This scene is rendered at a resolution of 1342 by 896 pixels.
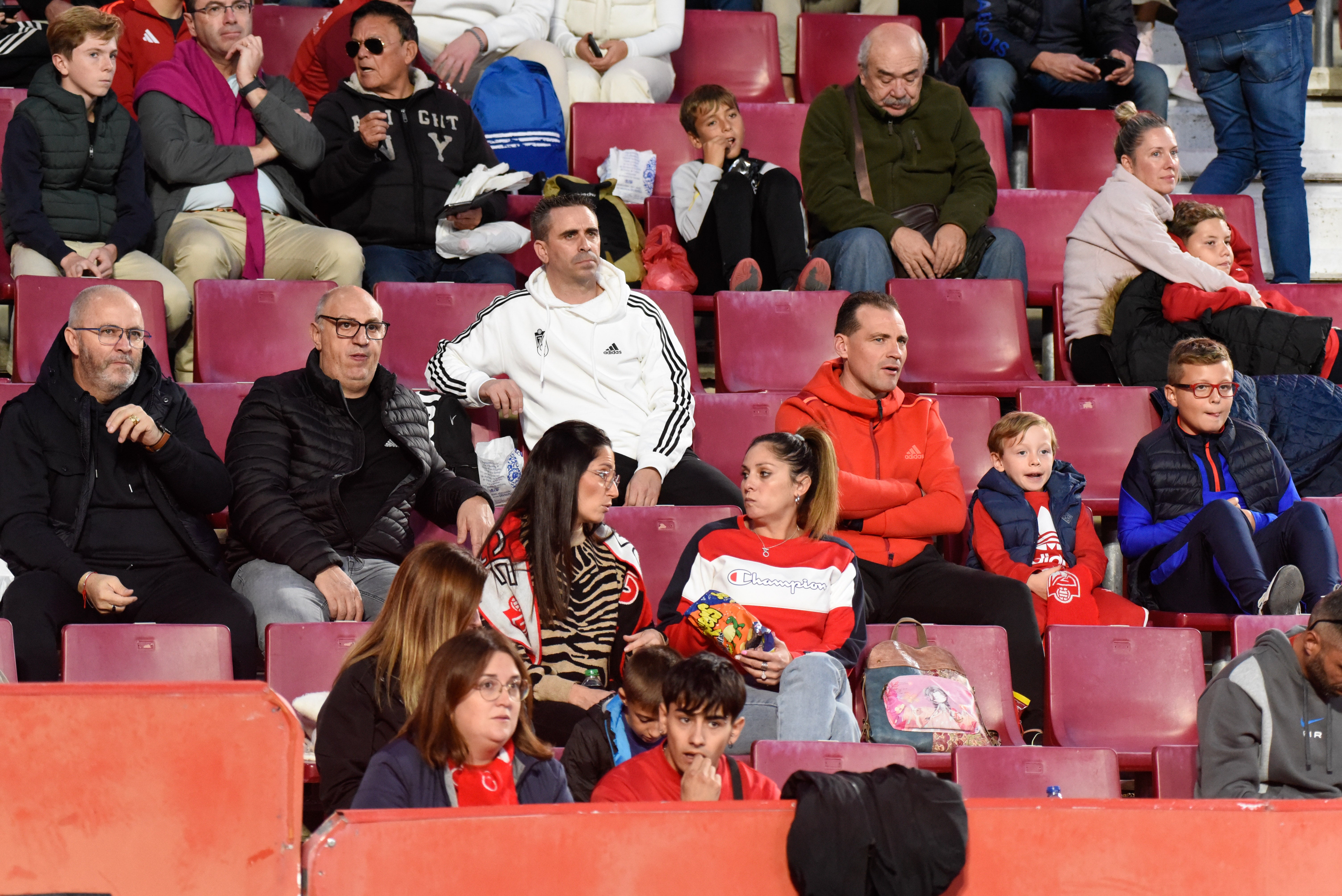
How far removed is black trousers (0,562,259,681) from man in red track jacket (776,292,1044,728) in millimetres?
1319

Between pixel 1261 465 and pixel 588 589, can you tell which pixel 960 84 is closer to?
pixel 1261 465

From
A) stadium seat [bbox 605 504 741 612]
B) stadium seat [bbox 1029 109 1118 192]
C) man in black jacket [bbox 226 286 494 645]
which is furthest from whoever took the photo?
stadium seat [bbox 1029 109 1118 192]

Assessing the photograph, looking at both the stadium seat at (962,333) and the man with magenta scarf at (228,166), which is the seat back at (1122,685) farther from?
the man with magenta scarf at (228,166)

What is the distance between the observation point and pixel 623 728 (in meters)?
2.62

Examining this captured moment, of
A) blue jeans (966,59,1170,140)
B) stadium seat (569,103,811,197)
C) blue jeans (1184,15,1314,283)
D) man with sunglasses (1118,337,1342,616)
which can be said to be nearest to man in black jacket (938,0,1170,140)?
blue jeans (966,59,1170,140)

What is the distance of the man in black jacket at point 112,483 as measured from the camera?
10.3ft

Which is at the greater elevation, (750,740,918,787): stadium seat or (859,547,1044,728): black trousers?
(859,547,1044,728): black trousers

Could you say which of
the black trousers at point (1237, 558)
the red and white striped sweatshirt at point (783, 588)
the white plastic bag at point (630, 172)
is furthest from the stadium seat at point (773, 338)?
the red and white striped sweatshirt at point (783, 588)

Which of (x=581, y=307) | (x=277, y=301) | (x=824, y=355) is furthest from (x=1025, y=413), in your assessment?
(x=277, y=301)

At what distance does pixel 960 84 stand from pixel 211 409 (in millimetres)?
3185

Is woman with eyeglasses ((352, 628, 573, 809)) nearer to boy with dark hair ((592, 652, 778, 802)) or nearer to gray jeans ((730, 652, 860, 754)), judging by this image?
boy with dark hair ((592, 652, 778, 802))

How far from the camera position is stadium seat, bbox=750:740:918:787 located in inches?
99.1

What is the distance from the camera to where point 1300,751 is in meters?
2.69

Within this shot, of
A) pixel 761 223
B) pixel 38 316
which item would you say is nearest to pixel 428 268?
pixel 761 223
